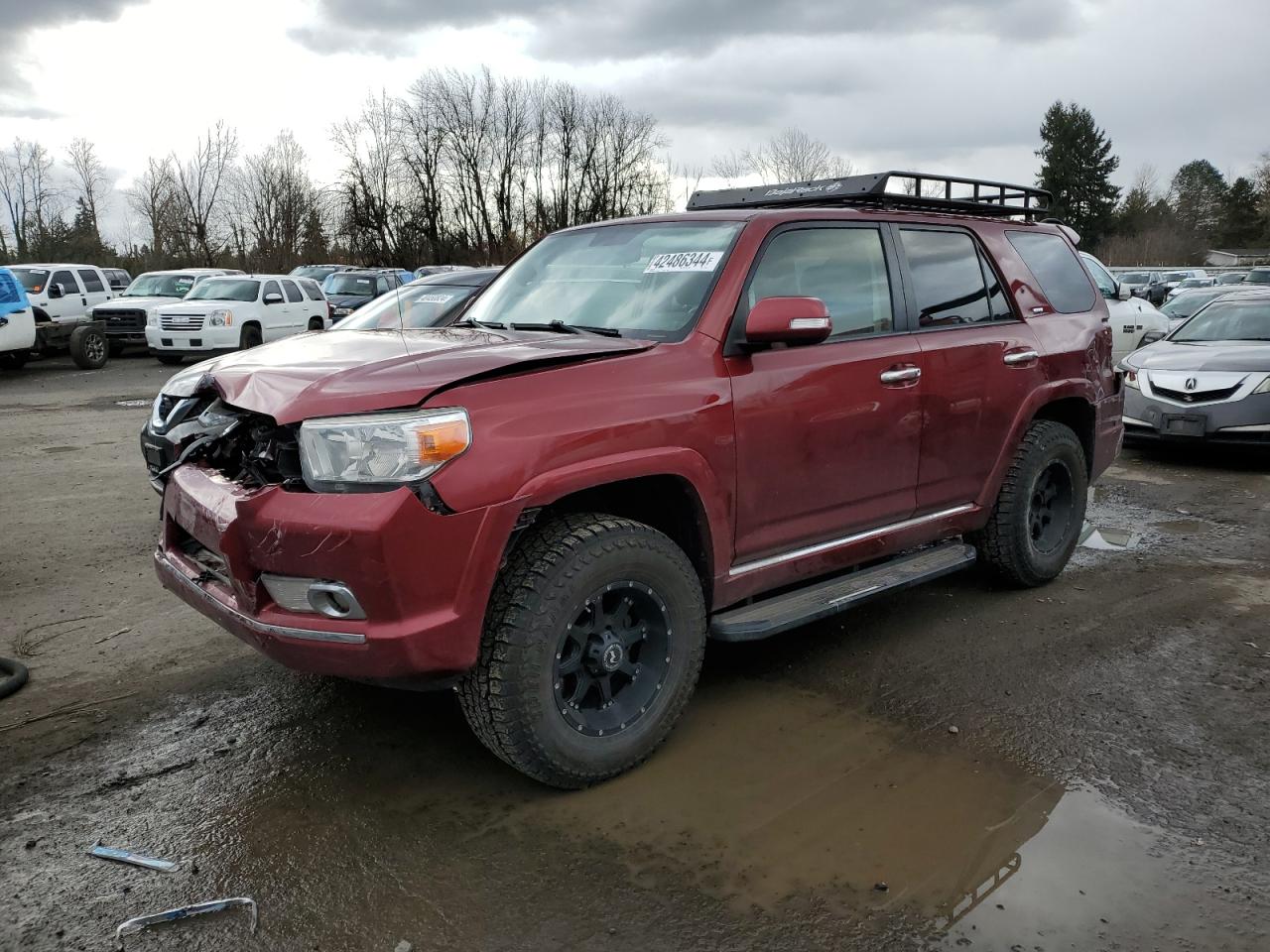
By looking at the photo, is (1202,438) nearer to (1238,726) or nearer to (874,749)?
(1238,726)

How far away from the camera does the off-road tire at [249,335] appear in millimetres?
19500

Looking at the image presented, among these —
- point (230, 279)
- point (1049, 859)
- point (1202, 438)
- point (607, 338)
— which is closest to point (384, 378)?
point (607, 338)

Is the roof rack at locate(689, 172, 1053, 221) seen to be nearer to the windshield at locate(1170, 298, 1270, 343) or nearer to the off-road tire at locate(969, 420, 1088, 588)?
the off-road tire at locate(969, 420, 1088, 588)

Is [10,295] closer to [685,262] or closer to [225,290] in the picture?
[225,290]

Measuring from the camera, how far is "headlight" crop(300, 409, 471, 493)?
9.25 ft

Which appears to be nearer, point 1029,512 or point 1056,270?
point 1029,512

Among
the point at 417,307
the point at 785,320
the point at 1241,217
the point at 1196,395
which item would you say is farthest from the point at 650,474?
the point at 1241,217

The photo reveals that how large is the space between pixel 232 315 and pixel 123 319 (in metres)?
3.26

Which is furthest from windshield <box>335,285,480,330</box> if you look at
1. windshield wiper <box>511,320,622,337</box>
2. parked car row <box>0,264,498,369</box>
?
parked car row <box>0,264,498,369</box>

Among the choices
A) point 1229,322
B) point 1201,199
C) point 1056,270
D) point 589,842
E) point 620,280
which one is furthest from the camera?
point 1201,199

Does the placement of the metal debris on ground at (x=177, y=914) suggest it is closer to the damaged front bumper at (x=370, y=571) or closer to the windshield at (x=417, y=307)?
the damaged front bumper at (x=370, y=571)

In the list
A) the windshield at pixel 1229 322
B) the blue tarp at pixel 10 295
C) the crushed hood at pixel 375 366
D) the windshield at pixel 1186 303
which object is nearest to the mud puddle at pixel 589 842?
the crushed hood at pixel 375 366

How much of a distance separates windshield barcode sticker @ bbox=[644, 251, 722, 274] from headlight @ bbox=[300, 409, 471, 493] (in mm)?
1308

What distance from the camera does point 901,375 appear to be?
4.11 metres
